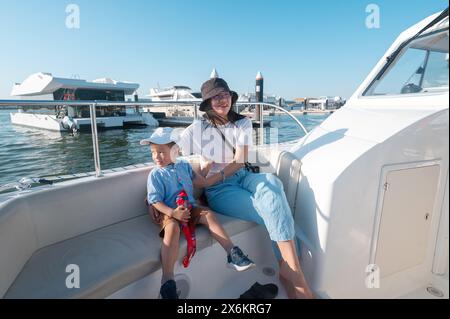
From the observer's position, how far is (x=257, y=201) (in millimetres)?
1636

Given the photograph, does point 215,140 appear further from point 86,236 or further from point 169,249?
point 86,236

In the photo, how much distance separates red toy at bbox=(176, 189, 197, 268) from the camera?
60.9 inches

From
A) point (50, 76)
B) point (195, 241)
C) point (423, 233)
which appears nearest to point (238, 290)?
point (195, 241)

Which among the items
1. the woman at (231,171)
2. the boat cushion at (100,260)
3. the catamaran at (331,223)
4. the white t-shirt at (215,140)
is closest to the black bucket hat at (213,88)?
the woman at (231,171)

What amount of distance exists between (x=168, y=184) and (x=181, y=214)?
0.95 ft

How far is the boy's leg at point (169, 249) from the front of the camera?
1.44 metres

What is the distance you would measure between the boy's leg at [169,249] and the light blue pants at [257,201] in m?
0.45

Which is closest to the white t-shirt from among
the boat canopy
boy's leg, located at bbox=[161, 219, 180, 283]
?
boy's leg, located at bbox=[161, 219, 180, 283]

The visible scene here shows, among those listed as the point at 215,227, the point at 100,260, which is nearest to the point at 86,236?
the point at 100,260

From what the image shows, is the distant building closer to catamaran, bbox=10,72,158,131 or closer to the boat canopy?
catamaran, bbox=10,72,158,131

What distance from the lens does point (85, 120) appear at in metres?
18.8

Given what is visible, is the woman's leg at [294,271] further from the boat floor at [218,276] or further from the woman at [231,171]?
the boat floor at [218,276]

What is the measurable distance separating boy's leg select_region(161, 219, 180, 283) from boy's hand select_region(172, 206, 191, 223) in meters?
0.04

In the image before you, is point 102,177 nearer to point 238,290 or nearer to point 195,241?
point 195,241
